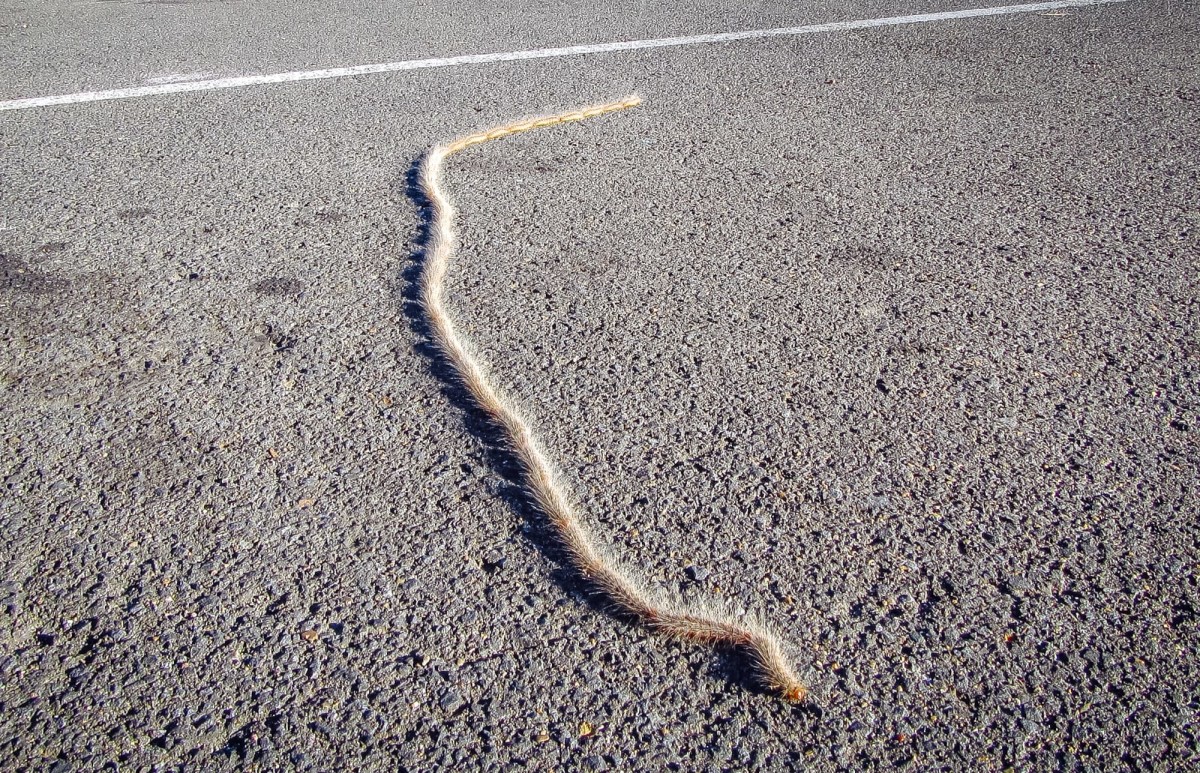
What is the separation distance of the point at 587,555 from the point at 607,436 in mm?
434

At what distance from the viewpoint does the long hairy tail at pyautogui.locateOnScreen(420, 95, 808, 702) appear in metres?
1.74

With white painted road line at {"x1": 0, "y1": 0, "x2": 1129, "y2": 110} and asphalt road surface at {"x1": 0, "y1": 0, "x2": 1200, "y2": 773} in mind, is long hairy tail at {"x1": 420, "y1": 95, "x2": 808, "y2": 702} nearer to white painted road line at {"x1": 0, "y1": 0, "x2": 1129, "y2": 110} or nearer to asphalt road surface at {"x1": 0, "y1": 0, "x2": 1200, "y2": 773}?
asphalt road surface at {"x1": 0, "y1": 0, "x2": 1200, "y2": 773}

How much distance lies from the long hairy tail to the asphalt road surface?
0.04 metres

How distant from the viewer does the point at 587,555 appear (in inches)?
76.0

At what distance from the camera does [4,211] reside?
337 cm

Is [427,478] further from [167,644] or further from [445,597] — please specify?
[167,644]

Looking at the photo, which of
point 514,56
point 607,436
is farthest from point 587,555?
point 514,56

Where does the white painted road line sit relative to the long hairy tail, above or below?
above

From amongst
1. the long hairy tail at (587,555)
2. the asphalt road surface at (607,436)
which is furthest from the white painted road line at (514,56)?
the long hairy tail at (587,555)

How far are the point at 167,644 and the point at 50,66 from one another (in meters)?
4.43

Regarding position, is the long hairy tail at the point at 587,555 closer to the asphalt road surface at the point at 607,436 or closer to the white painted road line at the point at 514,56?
the asphalt road surface at the point at 607,436

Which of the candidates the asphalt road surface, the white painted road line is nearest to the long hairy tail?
the asphalt road surface

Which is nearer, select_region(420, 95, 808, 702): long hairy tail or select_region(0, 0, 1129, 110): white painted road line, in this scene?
select_region(420, 95, 808, 702): long hairy tail

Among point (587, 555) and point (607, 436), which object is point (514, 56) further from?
point (587, 555)
